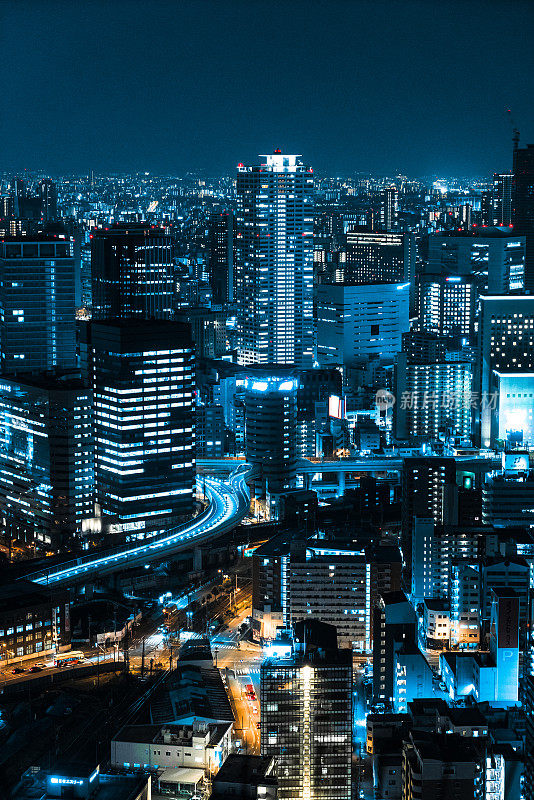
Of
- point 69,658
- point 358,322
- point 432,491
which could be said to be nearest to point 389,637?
point 69,658

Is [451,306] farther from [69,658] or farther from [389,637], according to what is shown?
[389,637]

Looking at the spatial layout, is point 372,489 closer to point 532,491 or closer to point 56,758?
point 532,491

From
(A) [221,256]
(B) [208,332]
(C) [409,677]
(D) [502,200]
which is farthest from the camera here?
(A) [221,256]

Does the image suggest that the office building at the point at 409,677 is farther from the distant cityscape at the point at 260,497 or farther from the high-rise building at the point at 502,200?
the high-rise building at the point at 502,200

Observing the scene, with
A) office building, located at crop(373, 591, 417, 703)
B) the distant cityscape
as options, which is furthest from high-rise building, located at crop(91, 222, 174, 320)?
office building, located at crop(373, 591, 417, 703)

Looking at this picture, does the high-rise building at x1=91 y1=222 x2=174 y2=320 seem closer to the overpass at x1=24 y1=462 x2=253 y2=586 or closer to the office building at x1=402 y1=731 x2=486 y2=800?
the overpass at x1=24 y1=462 x2=253 y2=586

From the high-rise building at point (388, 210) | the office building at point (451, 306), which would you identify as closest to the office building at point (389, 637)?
the office building at point (451, 306)

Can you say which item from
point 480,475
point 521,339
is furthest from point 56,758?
point 521,339
